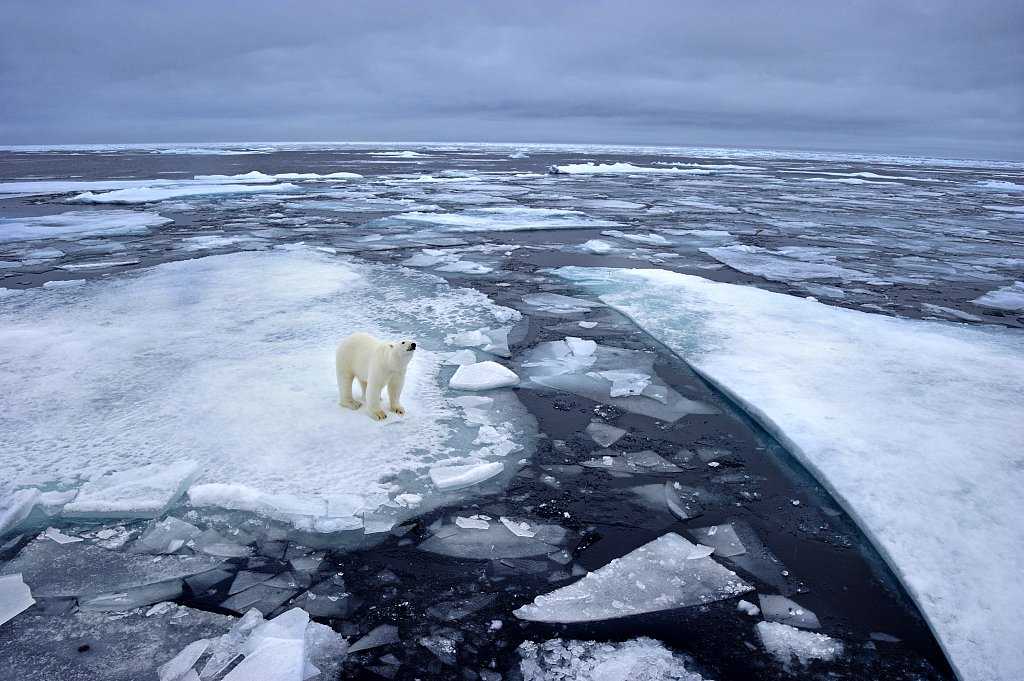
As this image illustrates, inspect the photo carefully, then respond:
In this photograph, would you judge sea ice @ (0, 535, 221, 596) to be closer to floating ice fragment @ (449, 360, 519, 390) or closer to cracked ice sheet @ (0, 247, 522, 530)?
cracked ice sheet @ (0, 247, 522, 530)

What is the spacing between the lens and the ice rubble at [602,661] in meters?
1.88

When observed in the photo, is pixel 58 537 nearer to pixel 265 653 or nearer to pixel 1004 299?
pixel 265 653

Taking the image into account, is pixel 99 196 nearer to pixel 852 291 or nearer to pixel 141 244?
pixel 141 244

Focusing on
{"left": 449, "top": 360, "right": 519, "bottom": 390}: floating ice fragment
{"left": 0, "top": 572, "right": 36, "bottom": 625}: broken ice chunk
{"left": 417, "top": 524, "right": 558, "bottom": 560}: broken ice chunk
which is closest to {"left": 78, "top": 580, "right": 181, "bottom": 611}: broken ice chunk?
{"left": 0, "top": 572, "right": 36, "bottom": 625}: broken ice chunk

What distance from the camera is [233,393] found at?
3.73 metres

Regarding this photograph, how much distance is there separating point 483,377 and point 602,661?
7.60 feet

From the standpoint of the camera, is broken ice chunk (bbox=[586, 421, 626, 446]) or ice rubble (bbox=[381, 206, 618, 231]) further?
ice rubble (bbox=[381, 206, 618, 231])

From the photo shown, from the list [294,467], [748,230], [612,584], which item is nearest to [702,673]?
[612,584]

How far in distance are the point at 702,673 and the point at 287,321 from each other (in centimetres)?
435

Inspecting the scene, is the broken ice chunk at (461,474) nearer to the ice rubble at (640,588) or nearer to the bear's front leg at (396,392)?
the bear's front leg at (396,392)

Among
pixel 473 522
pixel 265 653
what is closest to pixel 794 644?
pixel 473 522

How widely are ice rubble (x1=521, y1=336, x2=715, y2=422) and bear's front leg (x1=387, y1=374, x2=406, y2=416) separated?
93 centimetres

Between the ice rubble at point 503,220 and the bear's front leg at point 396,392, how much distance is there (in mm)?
7569

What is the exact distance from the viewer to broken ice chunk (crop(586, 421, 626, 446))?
3.40 m
